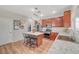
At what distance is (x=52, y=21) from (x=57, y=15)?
0.15 metres

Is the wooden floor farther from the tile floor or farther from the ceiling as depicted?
the ceiling

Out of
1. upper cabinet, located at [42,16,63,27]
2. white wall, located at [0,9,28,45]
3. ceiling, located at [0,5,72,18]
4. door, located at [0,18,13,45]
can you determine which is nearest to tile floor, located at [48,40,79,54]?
upper cabinet, located at [42,16,63,27]

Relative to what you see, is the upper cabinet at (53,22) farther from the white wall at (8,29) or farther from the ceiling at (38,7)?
the white wall at (8,29)

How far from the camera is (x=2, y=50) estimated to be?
2061 millimetres

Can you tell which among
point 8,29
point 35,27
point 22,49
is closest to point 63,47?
point 35,27

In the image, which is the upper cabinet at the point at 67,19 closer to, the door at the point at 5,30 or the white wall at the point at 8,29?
the white wall at the point at 8,29

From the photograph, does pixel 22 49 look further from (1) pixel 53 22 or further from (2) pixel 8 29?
(1) pixel 53 22

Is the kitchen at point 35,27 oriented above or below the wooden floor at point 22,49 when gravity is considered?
above

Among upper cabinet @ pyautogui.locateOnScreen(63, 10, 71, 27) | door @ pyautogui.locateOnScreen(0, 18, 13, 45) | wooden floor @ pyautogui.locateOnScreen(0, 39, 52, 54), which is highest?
upper cabinet @ pyautogui.locateOnScreen(63, 10, 71, 27)

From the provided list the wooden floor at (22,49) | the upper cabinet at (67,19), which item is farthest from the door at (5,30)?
the upper cabinet at (67,19)

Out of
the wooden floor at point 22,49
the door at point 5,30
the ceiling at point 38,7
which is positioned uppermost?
the ceiling at point 38,7

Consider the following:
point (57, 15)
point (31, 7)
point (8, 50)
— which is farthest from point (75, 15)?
point (8, 50)

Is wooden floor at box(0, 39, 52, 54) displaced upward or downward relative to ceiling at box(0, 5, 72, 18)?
downward
